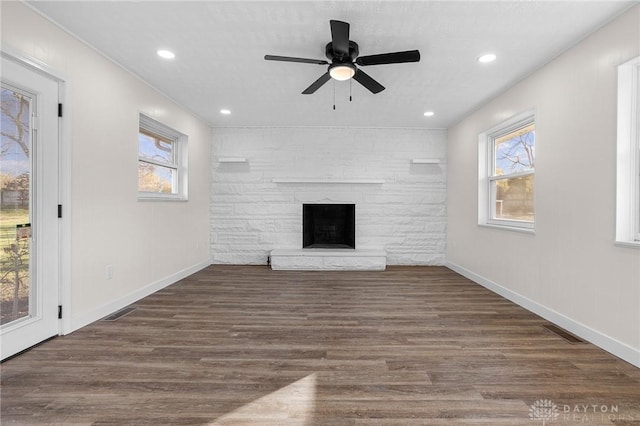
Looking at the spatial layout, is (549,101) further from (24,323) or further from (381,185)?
(24,323)

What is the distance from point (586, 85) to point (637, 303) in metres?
1.66

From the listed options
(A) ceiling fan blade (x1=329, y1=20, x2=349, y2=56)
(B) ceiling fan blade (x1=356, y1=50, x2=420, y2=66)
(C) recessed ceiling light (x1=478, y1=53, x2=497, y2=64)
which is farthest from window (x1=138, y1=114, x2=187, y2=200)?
(C) recessed ceiling light (x1=478, y1=53, x2=497, y2=64)

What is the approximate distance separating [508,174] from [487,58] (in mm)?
1499

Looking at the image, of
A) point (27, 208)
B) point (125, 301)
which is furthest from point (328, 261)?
point (27, 208)

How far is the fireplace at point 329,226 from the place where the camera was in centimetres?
501

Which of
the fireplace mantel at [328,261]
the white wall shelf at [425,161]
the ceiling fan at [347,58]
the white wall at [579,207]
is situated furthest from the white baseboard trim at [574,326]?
the ceiling fan at [347,58]

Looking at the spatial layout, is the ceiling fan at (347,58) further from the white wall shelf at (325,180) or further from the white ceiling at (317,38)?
the white wall shelf at (325,180)

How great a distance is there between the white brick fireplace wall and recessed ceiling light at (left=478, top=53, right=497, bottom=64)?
2.30m

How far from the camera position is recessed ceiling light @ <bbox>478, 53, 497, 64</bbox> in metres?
2.55

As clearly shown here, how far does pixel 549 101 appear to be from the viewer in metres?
2.66

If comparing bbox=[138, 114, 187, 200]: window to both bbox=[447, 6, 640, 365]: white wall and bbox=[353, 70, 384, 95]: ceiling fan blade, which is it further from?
bbox=[447, 6, 640, 365]: white wall

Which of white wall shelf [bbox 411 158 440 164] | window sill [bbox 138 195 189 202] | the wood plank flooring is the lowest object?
the wood plank flooring

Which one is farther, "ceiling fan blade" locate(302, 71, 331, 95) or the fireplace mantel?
→ the fireplace mantel

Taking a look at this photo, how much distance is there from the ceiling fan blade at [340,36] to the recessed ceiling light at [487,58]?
1.33m
